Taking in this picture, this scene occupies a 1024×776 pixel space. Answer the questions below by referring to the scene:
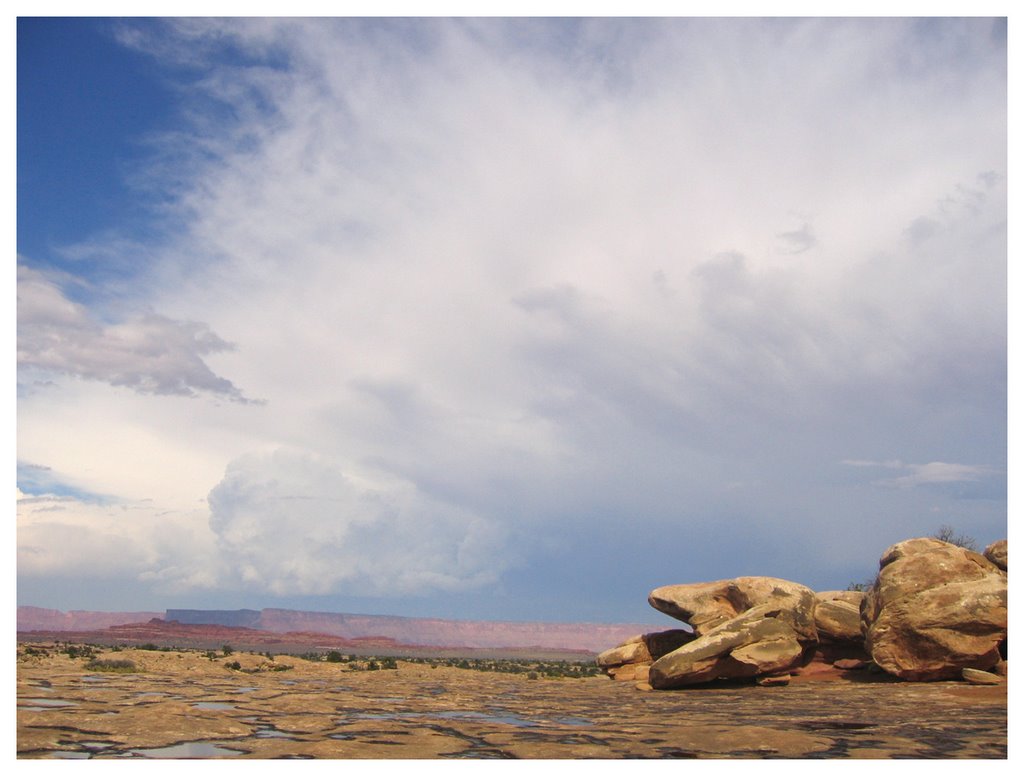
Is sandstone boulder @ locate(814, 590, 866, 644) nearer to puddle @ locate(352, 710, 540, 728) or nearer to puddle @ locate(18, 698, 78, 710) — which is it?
puddle @ locate(352, 710, 540, 728)

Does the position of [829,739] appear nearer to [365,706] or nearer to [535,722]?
[535,722]

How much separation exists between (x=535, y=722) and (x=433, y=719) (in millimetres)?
1695

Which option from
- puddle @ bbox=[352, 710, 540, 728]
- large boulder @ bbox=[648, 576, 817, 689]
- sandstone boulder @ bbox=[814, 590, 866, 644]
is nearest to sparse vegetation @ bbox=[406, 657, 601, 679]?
large boulder @ bbox=[648, 576, 817, 689]

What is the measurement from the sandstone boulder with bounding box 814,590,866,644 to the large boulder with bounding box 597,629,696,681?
5243 mm

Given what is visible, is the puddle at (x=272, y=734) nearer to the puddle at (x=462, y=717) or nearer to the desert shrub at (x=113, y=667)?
the puddle at (x=462, y=717)

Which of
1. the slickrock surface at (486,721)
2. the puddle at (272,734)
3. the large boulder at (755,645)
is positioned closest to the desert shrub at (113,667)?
the slickrock surface at (486,721)

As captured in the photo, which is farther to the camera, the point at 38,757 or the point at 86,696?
the point at 86,696

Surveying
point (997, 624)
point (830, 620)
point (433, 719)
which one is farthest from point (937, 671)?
point (433, 719)

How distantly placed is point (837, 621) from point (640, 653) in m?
7.81

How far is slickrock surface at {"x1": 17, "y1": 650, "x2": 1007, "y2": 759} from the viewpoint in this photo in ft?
29.4

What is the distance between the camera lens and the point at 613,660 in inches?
1123

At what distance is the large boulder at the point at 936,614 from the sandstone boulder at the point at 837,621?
2.58 meters

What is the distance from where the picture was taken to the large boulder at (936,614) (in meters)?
18.2

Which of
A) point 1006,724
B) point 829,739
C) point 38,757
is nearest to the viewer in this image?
point 38,757
